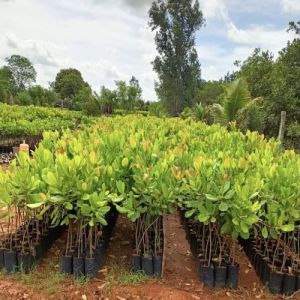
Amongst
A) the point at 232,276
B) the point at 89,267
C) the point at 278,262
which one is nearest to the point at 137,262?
the point at 89,267

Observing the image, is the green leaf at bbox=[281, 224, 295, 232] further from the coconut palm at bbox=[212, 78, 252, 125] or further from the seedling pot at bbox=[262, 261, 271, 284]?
the coconut palm at bbox=[212, 78, 252, 125]

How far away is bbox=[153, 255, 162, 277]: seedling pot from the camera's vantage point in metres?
3.35

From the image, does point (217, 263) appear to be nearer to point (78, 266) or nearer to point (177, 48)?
point (78, 266)

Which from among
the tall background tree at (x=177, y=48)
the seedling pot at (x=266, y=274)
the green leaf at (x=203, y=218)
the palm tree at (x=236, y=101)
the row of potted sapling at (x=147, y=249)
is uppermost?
the tall background tree at (x=177, y=48)

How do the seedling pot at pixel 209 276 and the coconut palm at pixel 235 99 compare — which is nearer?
the seedling pot at pixel 209 276

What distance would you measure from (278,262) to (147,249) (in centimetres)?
113

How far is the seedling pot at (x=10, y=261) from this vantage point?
3.38 meters

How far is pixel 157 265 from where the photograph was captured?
11.0 feet

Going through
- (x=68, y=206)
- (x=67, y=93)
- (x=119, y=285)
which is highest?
(x=67, y=93)

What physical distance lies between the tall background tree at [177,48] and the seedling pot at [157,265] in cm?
3096

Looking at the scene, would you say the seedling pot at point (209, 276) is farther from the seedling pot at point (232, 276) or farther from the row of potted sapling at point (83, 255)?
the row of potted sapling at point (83, 255)

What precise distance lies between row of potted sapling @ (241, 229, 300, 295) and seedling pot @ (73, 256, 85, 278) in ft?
5.03

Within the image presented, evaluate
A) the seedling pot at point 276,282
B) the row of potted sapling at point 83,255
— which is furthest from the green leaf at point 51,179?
the seedling pot at point 276,282

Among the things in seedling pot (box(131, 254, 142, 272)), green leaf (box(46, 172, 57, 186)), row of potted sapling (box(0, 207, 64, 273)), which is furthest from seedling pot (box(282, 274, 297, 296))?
row of potted sapling (box(0, 207, 64, 273))
